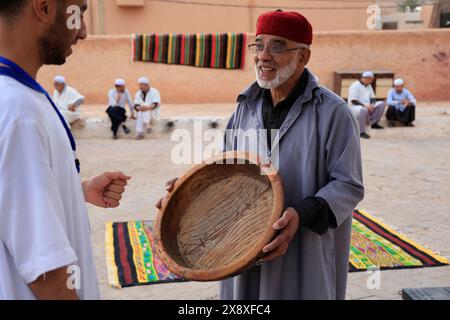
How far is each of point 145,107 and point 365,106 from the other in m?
4.37

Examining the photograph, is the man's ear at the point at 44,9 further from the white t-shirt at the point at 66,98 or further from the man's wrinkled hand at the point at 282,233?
the white t-shirt at the point at 66,98

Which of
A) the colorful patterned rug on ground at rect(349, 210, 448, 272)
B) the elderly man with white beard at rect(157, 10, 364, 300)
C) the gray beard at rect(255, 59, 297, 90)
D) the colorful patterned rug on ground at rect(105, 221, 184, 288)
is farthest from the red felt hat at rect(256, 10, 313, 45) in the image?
the colorful patterned rug on ground at rect(349, 210, 448, 272)

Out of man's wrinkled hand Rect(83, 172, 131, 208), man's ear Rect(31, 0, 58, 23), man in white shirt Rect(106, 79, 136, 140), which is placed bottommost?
Answer: man in white shirt Rect(106, 79, 136, 140)

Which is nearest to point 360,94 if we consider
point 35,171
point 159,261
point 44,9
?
point 159,261

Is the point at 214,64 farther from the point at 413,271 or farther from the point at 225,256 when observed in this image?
the point at 225,256

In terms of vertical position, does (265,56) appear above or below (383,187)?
above

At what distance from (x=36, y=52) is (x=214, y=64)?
42.4 ft

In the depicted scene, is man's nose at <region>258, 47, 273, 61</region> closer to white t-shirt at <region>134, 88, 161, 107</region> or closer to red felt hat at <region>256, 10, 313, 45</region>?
red felt hat at <region>256, 10, 313, 45</region>

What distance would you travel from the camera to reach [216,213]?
2.19 meters

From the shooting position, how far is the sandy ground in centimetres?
375

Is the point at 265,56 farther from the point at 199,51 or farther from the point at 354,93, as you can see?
the point at 199,51

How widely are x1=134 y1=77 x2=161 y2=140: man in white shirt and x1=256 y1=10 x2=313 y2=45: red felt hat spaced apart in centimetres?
847

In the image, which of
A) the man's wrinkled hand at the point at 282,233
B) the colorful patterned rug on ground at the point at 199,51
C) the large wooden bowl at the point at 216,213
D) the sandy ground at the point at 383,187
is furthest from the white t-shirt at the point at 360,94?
the man's wrinkled hand at the point at 282,233

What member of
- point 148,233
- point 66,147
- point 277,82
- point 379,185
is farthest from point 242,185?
point 379,185
